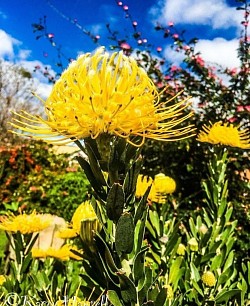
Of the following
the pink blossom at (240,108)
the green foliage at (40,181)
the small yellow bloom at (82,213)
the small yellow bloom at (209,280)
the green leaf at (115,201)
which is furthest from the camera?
the green foliage at (40,181)

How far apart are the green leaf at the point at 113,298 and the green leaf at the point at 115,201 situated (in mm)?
214

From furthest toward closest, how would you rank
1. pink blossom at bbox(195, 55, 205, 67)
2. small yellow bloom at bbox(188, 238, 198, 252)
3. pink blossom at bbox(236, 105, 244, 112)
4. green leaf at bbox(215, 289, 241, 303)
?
pink blossom at bbox(195, 55, 205, 67) < pink blossom at bbox(236, 105, 244, 112) < small yellow bloom at bbox(188, 238, 198, 252) < green leaf at bbox(215, 289, 241, 303)

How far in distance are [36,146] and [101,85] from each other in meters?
8.63

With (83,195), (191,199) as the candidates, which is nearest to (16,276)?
(191,199)

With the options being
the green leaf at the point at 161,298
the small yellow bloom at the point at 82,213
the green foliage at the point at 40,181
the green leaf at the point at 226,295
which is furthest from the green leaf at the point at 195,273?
the green foliage at the point at 40,181

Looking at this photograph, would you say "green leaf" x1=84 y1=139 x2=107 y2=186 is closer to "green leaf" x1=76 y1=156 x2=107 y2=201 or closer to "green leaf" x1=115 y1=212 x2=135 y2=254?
"green leaf" x1=76 y1=156 x2=107 y2=201

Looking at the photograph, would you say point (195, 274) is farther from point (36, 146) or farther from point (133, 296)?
point (36, 146)

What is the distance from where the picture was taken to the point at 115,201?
1.34 m

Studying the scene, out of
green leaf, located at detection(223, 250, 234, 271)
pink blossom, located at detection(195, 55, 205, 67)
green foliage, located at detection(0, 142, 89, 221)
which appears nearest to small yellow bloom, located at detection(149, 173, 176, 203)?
green leaf, located at detection(223, 250, 234, 271)

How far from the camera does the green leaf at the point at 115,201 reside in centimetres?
132

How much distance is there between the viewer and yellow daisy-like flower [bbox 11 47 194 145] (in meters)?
1.35

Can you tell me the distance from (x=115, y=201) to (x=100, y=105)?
27 centimetres

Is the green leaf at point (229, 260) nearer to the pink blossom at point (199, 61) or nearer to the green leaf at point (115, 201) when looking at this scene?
the green leaf at point (115, 201)

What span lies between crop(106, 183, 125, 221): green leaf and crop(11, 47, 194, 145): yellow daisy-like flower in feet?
0.47
